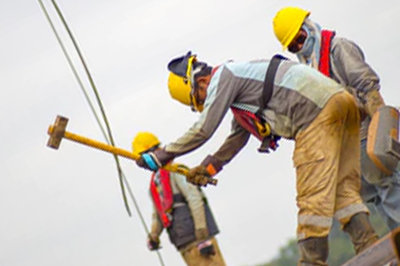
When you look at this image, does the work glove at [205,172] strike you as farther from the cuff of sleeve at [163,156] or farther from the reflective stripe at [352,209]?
the reflective stripe at [352,209]

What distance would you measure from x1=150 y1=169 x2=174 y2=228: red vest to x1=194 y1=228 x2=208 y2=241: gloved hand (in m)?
0.35

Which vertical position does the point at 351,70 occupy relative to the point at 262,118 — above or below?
above

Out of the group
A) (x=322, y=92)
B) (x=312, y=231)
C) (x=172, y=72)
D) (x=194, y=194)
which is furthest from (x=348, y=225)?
(x=194, y=194)

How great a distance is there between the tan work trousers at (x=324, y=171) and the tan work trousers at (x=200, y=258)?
14.3 ft

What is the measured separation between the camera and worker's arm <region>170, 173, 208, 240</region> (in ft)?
44.1

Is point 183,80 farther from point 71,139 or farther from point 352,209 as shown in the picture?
point 352,209

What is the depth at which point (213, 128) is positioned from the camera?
927cm

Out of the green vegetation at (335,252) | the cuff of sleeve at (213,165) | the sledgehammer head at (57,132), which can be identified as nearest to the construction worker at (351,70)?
the cuff of sleeve at (213,165)

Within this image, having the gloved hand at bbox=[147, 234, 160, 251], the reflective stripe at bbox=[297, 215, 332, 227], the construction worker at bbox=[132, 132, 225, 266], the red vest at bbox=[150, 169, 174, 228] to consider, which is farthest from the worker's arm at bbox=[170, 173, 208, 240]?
the reflective stripe at bbox=[297, 215, 332, 227]

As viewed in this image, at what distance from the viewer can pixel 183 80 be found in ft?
32.1

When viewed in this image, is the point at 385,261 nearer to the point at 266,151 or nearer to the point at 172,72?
the point at 266,151

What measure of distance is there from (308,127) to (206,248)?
4542 mm

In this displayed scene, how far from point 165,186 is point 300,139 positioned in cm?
452

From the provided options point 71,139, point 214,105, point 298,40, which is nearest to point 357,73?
point 298,40
